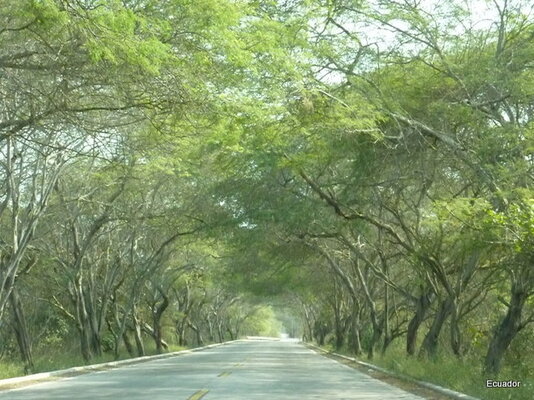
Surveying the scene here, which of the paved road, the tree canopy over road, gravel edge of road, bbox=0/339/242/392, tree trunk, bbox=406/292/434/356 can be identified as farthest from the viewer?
tree trunk, bbox=406/292/434/356

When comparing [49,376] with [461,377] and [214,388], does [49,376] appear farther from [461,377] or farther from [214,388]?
[461,377]

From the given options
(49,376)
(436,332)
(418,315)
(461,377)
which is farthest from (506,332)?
(49,376)

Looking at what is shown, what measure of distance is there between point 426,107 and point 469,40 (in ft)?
5.86

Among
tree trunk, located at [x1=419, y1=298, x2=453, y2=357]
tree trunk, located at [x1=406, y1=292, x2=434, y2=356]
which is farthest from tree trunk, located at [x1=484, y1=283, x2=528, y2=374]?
tree trunk, located at [x1=406, y1=292, x2=434, y2=356]

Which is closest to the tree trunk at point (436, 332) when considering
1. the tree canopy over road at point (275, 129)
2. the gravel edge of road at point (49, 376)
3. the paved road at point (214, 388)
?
the tree canopy over road at point (275, 129)

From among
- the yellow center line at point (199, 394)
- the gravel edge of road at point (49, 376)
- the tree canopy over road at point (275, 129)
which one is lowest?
the yellow center line at point (199, 394)

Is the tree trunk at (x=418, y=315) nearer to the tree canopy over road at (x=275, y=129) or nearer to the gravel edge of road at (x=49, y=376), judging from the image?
the tree canopy over road at (x=275, y=129)

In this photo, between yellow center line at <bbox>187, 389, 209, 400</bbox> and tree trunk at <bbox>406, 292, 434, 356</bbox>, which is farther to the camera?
tree trunk at <bbox>406, 292, 434, 356</bbox>

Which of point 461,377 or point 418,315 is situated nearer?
point 461,377

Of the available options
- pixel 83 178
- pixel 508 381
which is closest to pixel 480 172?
pixel 508 381

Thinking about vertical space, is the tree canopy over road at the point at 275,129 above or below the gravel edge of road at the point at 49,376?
above

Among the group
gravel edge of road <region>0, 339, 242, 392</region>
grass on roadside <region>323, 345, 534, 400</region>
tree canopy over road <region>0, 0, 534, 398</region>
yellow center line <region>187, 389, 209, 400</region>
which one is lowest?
grass on roadside <region>323, 345, 534, 400</region>

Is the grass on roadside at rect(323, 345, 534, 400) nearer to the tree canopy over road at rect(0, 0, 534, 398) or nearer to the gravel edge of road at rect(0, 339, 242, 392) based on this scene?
the tree canopy over road at rect(0, 0, 534, 398)

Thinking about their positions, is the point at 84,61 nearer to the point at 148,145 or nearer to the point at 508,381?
the point at 148,145
